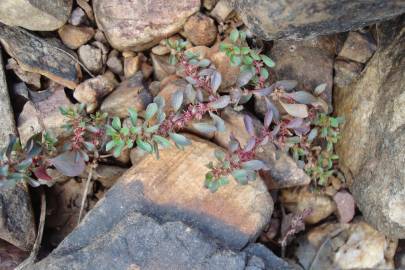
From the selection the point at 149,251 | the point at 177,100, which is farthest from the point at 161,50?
the point at 149,251

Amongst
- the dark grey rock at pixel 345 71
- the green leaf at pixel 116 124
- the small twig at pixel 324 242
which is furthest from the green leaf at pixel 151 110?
the small twig at pixel 324 242

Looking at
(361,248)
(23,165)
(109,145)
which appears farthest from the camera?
(361,248)

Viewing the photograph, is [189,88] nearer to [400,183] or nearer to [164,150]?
[164,150]

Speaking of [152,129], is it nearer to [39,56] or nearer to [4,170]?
[4,170]

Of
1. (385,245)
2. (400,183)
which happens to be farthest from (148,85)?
(385,245)

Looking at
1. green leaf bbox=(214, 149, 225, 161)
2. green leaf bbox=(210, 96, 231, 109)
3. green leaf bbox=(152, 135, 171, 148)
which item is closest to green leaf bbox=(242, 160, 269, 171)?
green leaf bbox=(214, 149, 225, 161)

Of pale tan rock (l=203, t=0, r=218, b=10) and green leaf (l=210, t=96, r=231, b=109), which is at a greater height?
pale tan rock (l=203, t=0, r=218, b=10)

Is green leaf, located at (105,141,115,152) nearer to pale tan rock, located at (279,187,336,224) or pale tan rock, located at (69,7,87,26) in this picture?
pale tan rock, located at (69,7,87,26)

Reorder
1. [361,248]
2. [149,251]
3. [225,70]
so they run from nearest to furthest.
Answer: [149,251]
[225,70]
[361,248]
